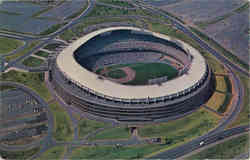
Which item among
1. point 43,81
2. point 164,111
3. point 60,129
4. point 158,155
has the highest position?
point 43,81

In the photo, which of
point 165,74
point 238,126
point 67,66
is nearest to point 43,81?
point 67,66

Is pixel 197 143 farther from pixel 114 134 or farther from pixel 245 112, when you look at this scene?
pixel 114 134

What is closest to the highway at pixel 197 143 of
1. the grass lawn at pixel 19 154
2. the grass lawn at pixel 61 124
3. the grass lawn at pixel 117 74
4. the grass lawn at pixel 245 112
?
the grass lawn at pixel 245 112

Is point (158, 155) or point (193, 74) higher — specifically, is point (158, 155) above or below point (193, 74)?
below

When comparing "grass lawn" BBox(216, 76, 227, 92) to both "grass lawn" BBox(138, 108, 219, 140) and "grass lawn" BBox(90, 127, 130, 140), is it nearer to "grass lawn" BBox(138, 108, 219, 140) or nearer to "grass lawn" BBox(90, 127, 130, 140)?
"grass lawn" BBox(138, 108, 219, 140)

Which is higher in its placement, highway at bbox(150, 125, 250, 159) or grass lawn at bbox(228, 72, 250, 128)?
grass lawn at bbox(228, 72, 250, 128)

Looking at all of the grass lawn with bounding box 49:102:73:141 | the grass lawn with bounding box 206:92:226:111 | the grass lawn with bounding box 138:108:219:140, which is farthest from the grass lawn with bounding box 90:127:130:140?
the grass lawn with bounding box 206:92:226:111

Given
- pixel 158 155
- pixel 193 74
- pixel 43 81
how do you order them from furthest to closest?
pixel 43 81
pixel 193 74
pixel 158 155

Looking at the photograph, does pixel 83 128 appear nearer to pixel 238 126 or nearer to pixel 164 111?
pixel 164 111
